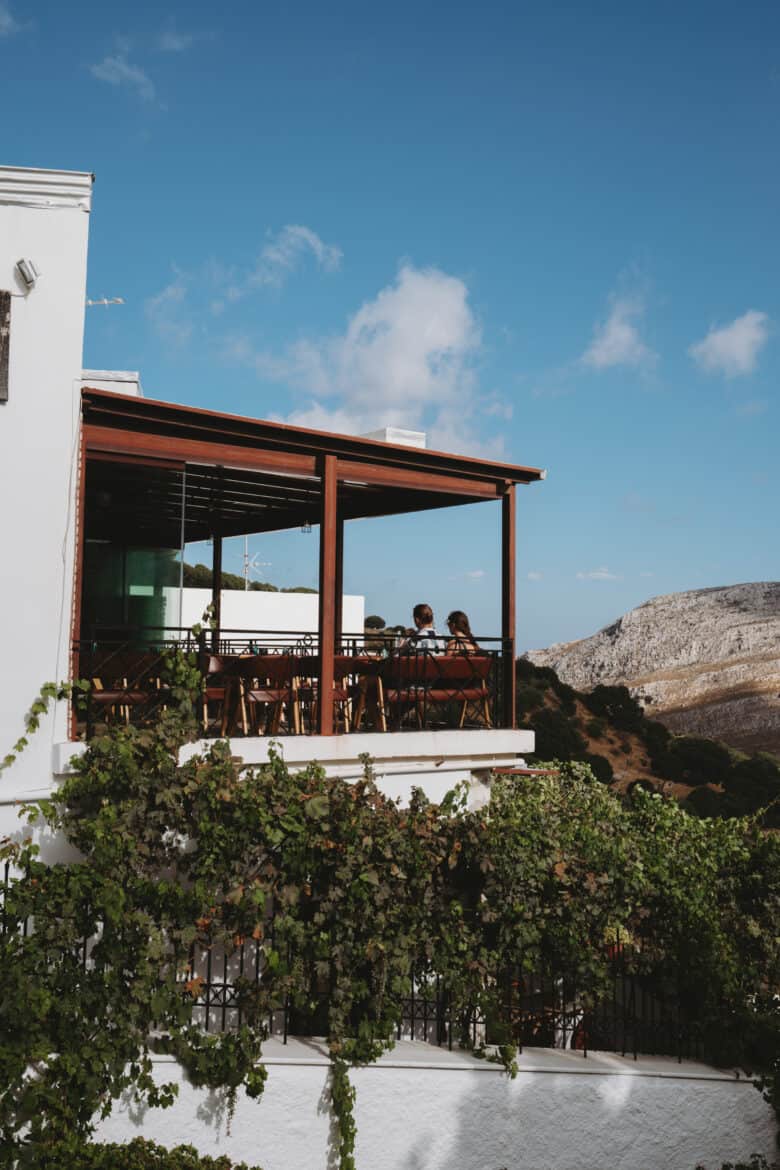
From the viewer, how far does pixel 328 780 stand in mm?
7059

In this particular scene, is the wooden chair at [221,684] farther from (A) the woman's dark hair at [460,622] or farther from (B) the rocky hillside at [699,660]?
(B) the rocky hillside at [699,660]

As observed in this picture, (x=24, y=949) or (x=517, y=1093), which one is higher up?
(x=24, y=949)

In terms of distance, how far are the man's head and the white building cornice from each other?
15.5 feet

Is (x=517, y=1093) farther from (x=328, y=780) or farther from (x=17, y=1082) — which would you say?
(x=17, y=1082)

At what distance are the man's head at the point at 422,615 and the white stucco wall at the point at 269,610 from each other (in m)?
14.7

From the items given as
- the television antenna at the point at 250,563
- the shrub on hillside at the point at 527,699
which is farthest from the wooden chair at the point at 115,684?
the television antenna at the point at 250,563

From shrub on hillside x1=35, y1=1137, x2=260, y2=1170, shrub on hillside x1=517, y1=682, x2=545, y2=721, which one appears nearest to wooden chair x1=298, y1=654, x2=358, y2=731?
shrub on hillside x1=35, y1=1137, x2=260, y2=1170

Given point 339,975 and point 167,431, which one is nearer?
point 339,975

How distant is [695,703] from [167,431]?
26.2m

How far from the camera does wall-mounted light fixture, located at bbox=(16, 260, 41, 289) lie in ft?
22.8

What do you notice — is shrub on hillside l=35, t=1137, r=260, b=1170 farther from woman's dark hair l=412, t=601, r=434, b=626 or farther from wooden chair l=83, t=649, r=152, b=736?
woman's dark hair l=412, t=601, r=434, b=626

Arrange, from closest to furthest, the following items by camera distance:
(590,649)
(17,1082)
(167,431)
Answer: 1. (17,1082)
2. (167,431)
3. (590,649)

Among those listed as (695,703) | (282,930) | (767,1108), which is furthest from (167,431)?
(695,703)

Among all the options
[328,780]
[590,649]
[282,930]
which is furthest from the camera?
[590,649]
